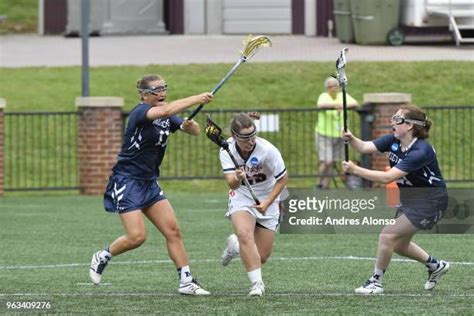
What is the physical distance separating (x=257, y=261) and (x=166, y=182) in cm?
1366

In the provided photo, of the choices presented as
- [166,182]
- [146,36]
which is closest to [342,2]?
[146,36]

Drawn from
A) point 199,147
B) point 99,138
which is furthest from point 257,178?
point 199,147

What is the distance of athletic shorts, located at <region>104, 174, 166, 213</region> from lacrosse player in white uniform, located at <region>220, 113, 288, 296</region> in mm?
647

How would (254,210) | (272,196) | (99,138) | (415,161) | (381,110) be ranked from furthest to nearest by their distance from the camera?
(381,110) < (99,138) < (254,210) < (272,196) < (415,161)

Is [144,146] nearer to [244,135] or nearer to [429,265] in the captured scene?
[244,135]

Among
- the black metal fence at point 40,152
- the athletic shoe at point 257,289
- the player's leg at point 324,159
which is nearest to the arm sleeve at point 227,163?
the athletic shoe at point 257,289

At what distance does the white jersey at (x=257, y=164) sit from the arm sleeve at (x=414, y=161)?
1022mm

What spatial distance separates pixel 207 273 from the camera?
13.5 m

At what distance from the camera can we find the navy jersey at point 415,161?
37.8 feet

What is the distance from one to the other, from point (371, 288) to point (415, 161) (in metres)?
1.10

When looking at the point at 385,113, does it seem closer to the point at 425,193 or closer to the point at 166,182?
the point at 166,182

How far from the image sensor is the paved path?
105 feet

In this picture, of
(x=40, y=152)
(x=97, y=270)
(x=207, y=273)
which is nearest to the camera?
(x=97, y=270)

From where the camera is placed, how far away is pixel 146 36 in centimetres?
3778
